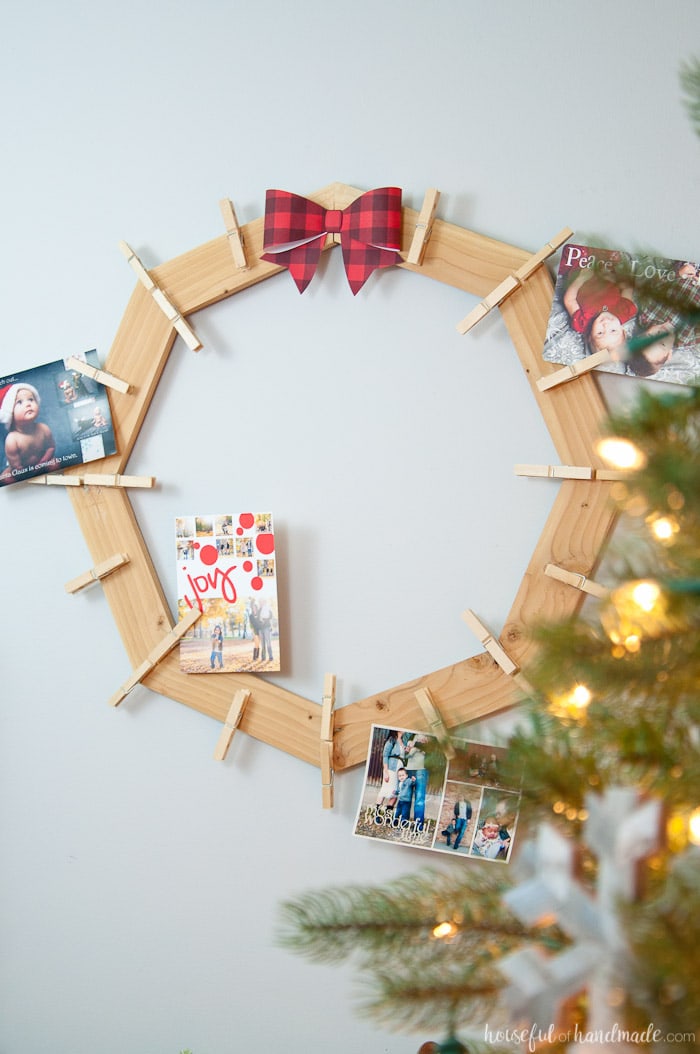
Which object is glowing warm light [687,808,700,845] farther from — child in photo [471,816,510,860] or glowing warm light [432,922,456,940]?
child in photo [471,816,510,860]

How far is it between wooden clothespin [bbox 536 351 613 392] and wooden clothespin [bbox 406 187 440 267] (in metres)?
0.26

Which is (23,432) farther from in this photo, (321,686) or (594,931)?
(594,931)

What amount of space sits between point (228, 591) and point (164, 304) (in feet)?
1.53

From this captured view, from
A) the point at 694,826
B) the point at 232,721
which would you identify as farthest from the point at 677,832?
the point at 232,721

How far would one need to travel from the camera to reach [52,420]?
151cm

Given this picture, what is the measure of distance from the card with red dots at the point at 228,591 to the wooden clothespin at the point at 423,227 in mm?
446

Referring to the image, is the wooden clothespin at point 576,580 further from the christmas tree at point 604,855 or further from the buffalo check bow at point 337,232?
the christmas tree at point 604,855

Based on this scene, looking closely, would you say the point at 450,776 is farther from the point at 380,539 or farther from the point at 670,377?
the point at 670,377

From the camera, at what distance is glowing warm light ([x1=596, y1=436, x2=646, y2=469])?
15.1 inches

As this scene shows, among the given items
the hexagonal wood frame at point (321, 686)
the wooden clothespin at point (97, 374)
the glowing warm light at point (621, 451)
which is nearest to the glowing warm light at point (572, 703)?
the glowing warm light at point (621, 451)

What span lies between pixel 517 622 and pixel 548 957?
0.97 metres

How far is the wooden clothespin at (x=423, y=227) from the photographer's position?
131 cm

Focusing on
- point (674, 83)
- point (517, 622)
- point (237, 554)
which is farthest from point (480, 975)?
point (674, 83)

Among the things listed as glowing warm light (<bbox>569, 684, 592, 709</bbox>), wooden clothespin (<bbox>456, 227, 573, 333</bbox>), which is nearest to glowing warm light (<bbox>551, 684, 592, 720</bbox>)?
glowing warm light (<bbox>569, 684, 592, 709</bbox>)
